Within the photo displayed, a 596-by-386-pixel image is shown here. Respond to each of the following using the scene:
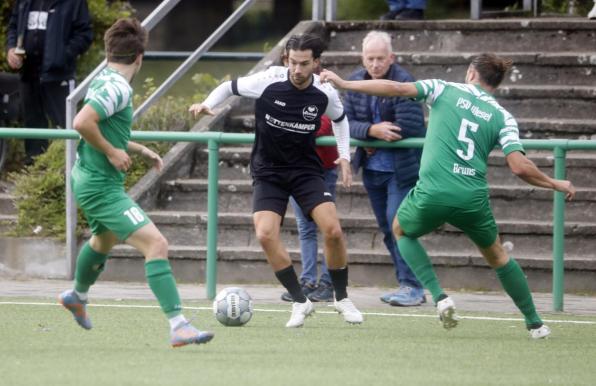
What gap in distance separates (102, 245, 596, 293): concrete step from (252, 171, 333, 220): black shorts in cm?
248

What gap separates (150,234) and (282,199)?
1711 mm

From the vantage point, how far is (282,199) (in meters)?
10.1

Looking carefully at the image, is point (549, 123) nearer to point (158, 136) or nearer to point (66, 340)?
point (158, 136)

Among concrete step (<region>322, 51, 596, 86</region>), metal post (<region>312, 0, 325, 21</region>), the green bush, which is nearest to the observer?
the green bush

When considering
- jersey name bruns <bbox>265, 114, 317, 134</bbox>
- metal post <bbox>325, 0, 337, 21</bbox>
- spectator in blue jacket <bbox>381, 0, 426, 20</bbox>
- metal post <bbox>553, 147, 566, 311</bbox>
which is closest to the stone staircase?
metal post <bbox>325, 0, 337, 21</bbox>

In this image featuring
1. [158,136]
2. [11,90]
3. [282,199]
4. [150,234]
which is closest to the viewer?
[150,234]

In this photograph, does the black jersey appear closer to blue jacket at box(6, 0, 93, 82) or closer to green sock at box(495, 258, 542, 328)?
green sock at box(495, 258, 542, 328)

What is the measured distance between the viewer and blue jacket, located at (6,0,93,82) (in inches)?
559

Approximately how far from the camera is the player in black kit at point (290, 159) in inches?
392

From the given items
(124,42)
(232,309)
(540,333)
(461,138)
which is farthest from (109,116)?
(540,333)

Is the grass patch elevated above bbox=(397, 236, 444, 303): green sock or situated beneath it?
situated beneath

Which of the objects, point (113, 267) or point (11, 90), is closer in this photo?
point (113, 267)

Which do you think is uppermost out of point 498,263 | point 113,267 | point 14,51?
point 14,51

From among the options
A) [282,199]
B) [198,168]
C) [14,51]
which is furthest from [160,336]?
[14,51]
